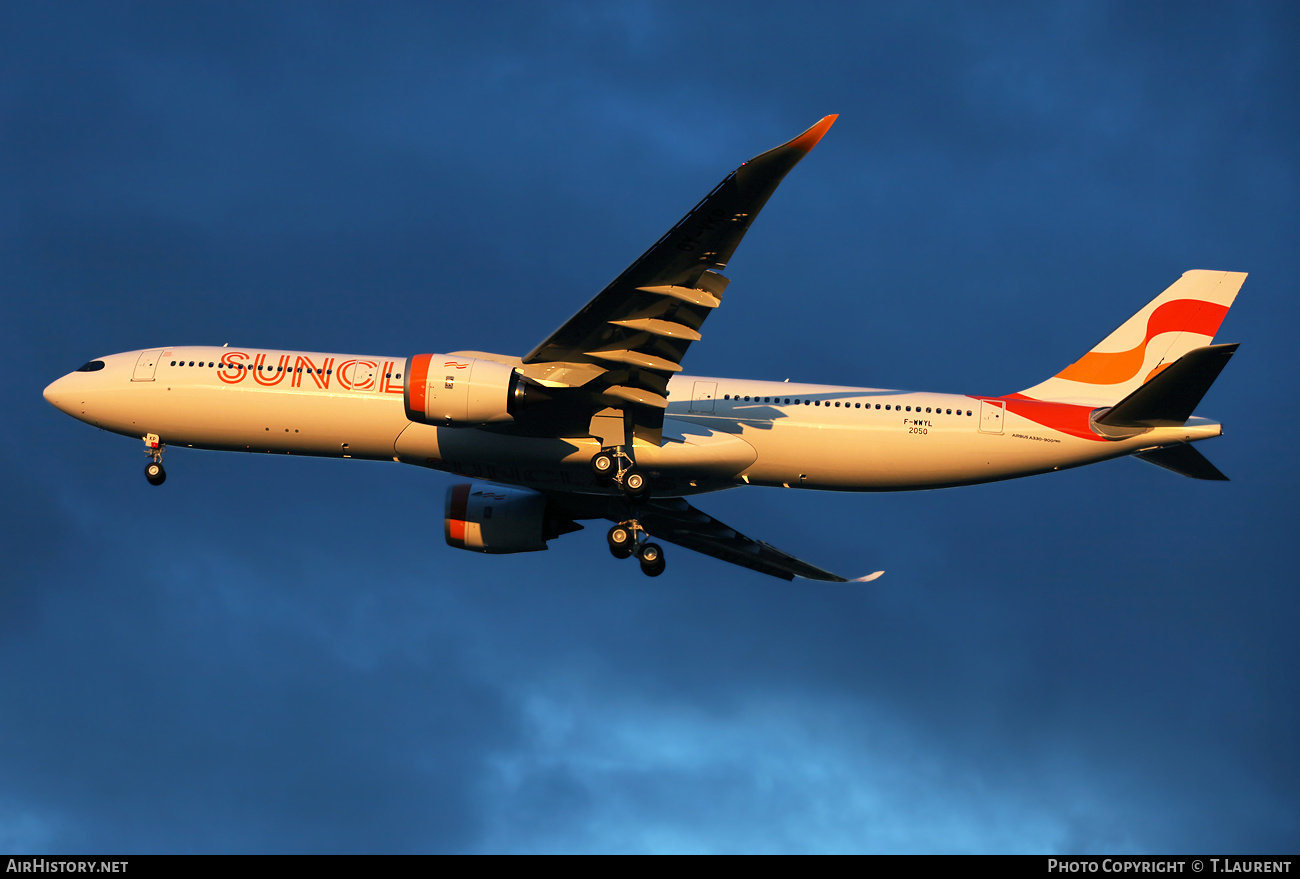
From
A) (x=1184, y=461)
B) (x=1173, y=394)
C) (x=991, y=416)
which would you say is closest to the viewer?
(x=1173, y=394)

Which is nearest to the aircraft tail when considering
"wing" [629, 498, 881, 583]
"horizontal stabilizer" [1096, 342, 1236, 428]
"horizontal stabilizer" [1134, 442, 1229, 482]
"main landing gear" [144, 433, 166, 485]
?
"horizontal stabilizer" [1134, 442, 1229, 482]

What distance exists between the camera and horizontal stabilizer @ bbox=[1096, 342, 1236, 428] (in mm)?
26250

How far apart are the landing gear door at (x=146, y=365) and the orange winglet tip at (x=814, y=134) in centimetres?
2010

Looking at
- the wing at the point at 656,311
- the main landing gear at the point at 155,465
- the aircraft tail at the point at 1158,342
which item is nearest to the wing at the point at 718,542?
the wing at the point at 656,311

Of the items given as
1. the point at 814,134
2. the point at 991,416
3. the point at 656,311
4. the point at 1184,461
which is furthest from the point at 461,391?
the point at 1184,461

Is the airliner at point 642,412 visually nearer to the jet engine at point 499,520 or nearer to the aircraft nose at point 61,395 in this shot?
the aircraft nose at point 61,395

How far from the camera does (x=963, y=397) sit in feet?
103

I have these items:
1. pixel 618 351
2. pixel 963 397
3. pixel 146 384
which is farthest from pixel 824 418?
pixel 146 384

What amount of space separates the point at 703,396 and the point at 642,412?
286cm

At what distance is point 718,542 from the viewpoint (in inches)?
1508

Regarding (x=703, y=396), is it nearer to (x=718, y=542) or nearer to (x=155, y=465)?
(x=718, y=542)

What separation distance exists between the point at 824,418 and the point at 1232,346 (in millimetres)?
9927
